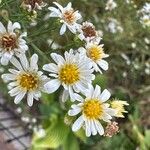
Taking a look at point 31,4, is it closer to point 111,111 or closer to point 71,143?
point 111,111

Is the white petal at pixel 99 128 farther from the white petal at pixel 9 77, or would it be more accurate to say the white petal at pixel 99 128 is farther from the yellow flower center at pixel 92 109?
the white petal at pixel 9 77

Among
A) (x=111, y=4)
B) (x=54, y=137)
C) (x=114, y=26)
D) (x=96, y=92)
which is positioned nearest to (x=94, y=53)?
(x=96, y=92)

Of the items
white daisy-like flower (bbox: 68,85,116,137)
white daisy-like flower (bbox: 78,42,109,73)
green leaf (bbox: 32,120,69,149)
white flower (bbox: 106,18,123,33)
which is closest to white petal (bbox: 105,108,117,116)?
white daisy-like flower (bbox: 68,85,116,137)

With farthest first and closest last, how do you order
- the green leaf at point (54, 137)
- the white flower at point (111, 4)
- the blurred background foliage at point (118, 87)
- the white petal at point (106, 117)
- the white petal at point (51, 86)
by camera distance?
the green leaf at point (54, 137) < the blurred background foliage at point (118, 87) < the white flower at point (111, 4) < the white petal at point (106, 117) < the white petal at point (51, 86)

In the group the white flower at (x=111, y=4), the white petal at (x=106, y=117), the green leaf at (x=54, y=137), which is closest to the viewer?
the white petal at (x=106, y=117)

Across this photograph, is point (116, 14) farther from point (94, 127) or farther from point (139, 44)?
point (94, 127)

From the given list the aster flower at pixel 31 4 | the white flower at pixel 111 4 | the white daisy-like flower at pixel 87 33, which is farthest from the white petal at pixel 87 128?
the white flower at pixel 111 4

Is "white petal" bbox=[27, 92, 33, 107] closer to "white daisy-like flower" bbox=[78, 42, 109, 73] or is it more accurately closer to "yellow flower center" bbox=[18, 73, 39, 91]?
"yellow flower center" bbox=[18, 73, 39, 91]

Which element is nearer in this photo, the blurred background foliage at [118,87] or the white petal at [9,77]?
the white petal at [9,77]

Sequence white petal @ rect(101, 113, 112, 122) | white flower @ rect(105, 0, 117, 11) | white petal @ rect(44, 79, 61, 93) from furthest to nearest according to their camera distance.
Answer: white flower @ rect(105, 0, 117, 11) → white petal @ rect(101, 113, 112, 122) → white petal @ rect(44, 79, 61, 93)
